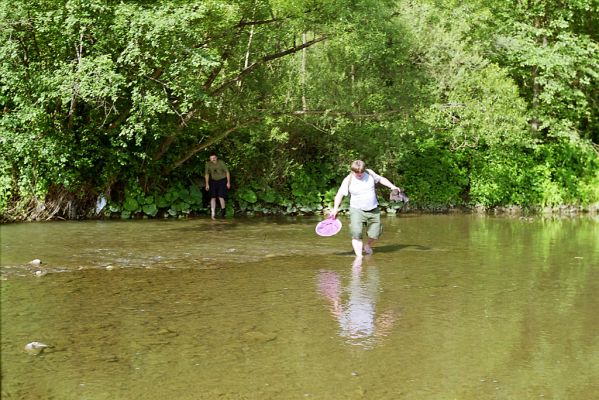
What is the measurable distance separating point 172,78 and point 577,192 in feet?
51.1

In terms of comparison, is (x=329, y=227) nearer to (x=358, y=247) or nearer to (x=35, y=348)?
(x=358, y=247)

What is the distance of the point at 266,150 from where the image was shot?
73.8 ft

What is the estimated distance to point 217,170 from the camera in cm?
2091

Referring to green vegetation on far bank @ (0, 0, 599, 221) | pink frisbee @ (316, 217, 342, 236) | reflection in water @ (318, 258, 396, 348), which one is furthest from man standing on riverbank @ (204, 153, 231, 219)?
reflection in water @ (318, 258, 396, 348)

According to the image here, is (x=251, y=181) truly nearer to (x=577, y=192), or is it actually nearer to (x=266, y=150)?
(x=266, y=150)

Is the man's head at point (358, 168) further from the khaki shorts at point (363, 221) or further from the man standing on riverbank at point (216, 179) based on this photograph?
the man standing on riverbank at point (216, 179)

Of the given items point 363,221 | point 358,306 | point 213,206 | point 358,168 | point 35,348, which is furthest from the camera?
point 213,206

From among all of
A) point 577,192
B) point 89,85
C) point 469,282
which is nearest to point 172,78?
point 89,85

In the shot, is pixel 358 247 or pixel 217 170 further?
pixel 217 170

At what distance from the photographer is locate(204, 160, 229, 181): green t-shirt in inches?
821

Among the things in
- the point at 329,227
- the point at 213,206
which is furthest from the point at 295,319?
the point at 213,206

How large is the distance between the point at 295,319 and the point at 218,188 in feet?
41.7

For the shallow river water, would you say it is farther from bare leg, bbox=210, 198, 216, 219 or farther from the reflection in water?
bare leg, bbox=210, 198, 216, 219

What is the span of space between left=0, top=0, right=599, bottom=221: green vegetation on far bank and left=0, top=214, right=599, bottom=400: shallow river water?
147 inches
